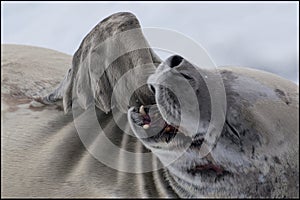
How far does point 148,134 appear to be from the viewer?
2404mm

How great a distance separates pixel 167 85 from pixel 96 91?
45 centimetres

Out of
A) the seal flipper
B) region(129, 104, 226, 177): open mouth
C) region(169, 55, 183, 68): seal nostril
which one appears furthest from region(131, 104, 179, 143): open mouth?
the seal flipper

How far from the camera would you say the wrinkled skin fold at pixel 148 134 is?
228cm

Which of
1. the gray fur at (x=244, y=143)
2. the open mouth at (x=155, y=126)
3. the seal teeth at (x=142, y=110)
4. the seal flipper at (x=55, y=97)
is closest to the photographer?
the gray fur at (x=244, y=143)

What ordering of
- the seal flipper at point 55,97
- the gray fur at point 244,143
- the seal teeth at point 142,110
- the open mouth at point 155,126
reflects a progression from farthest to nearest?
the seal flipper at point 55,97, the seal teeth at point 142,110, the open mouth at point 155,126, the gray fur at point 244,143

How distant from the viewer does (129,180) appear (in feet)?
7.99

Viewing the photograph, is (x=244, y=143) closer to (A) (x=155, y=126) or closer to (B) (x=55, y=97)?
(A) (x=155, y=126)

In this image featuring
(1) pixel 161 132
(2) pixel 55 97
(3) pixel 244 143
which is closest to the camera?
(3) pixel 244 143

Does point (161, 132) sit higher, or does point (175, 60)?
point (175, 60)

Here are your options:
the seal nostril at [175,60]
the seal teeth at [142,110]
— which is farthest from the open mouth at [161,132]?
the seal nostril at [175,60]

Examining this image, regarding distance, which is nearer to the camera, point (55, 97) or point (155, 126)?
point (155, 126)

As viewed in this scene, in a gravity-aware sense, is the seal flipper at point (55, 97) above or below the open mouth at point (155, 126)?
below

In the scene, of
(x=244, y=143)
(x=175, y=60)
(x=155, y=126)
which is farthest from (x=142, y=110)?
(x=244, y=143)

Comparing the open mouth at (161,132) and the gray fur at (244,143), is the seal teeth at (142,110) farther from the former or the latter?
the gray fur at (244,143)
